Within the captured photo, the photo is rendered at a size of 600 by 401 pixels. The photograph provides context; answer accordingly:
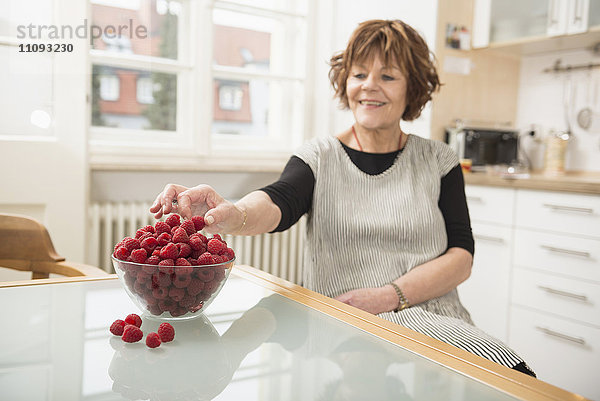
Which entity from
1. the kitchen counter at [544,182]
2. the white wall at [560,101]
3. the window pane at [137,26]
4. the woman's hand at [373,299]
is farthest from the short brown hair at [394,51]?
the white wall at [560,101]

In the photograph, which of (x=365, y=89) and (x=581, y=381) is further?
(x=581, y=381)

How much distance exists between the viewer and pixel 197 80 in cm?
286

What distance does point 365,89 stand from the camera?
60.5 inches

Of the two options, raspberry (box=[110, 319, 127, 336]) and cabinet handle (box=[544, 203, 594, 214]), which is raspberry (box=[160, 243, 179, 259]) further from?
cabinet handle (box=[544, 203, 594, 214])

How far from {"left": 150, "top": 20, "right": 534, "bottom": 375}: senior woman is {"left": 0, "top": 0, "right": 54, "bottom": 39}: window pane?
1.37 metres

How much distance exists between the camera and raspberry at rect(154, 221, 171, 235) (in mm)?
862

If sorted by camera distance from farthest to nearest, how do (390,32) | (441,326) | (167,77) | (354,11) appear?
(354,11)
(167,77)
(390,32)
(441,326)

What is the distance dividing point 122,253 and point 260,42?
2.65 meters

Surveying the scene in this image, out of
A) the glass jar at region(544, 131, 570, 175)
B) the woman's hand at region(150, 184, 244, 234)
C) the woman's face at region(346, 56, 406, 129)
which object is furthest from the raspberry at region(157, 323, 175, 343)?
the glass jar at region(544, 131, 570, 175)

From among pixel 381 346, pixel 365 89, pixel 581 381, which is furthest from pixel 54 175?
pixel 581 381

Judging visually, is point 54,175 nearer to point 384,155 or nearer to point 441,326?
point 384,155

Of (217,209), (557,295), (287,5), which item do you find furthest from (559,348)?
(287,5)

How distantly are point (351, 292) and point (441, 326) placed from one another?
25 centimetres

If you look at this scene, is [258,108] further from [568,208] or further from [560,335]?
[560,335]
